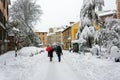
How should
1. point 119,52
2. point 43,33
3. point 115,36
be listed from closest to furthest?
point 119,52 → point 115,36 → point 43,33

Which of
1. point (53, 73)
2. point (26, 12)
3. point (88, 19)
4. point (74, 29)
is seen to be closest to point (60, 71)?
point (53, 73)

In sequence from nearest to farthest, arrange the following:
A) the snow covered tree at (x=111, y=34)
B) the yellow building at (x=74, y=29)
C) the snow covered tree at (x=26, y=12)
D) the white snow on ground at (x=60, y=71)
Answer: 1. the white snow on ground at (x=60, y=71)
2. the snow covered tree at (x=111, y=34)
3. the snow covered tree at (x=26, y=12)
4. the yellow building at (x=74, y=29)

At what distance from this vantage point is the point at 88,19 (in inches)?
1731

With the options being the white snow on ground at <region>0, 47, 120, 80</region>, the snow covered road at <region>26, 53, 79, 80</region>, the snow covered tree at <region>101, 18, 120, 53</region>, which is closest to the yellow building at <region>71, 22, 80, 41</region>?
the snow covered tree at <region>101, 18, 120, 53</region>

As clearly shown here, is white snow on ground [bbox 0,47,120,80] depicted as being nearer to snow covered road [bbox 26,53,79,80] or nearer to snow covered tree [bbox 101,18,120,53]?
snow covered road [bbox 26,53,79,80]

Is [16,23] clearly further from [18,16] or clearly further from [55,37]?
[55,37]

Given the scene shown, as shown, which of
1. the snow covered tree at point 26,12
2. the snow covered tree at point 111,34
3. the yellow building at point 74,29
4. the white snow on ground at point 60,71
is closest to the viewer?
the white snow on ground at point 60,71

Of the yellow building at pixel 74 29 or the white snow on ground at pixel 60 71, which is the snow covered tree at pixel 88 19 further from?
the yellow building at pixel 74 29

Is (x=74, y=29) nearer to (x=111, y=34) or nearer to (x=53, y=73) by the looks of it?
(x=111, y=34)

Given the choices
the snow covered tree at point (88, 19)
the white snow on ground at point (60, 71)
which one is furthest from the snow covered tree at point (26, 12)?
the white snow on ground at point (60, 71)

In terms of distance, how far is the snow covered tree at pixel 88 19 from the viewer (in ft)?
141

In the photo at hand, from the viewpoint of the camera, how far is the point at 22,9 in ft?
215

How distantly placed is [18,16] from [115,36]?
3800cm

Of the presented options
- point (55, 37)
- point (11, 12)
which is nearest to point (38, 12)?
point (11, 12)
